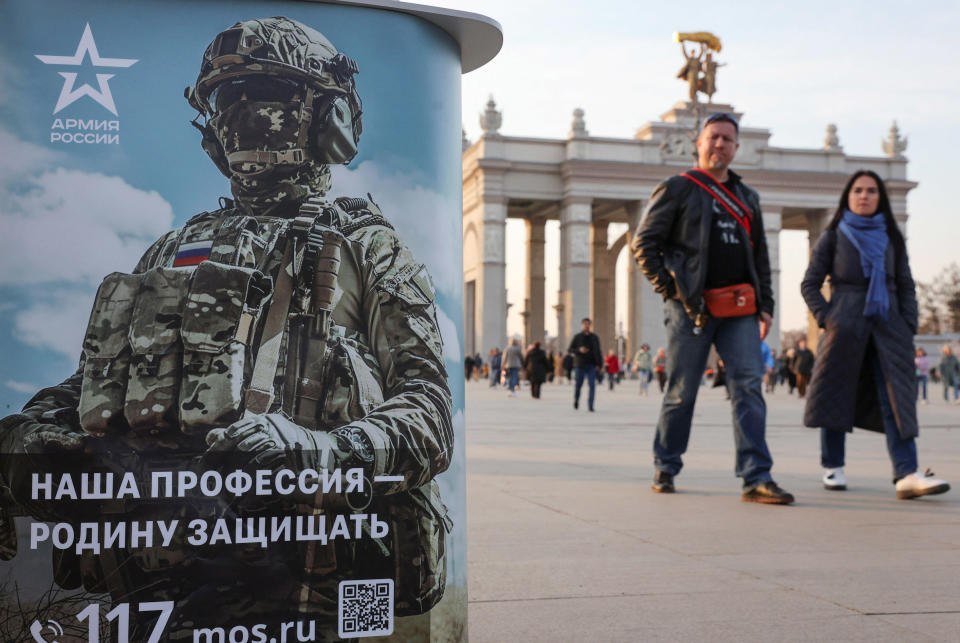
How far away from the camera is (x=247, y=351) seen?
1.98 metres

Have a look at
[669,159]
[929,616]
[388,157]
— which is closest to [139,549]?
[388,157]

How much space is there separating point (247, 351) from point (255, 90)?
0.49 m

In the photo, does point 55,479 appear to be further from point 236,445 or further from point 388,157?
point 388,157

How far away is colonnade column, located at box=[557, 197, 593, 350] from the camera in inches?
2007

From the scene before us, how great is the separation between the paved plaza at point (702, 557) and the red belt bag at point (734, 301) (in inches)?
38.2

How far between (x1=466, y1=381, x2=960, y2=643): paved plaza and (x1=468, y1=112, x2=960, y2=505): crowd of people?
256 mm

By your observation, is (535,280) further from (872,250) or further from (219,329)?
(219,329)

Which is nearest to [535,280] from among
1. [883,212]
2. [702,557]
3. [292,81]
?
[883,212]

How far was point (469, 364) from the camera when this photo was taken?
46.9m

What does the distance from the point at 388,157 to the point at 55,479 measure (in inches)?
33.5

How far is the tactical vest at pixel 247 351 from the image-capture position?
6.39 feet

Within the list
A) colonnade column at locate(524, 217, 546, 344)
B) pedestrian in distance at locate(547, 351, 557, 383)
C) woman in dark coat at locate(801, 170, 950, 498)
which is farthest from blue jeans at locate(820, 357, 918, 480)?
colonnade column at locate(524, 217, 546, 344)

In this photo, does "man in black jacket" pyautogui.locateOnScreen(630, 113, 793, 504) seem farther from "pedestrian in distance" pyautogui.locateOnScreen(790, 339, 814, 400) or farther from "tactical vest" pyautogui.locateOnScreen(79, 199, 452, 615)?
"pedestrian in distance" pyautogui.locateOnScreen(790, 339, 814, 400)

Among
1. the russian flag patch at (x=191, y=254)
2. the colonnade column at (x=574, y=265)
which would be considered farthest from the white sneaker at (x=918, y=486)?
the colonnade column at (x=574, y=265)
